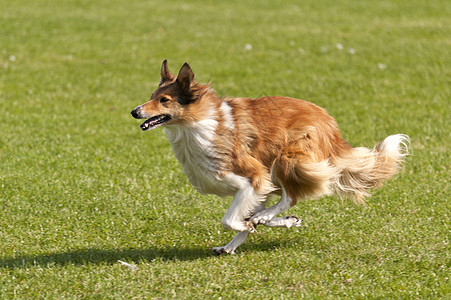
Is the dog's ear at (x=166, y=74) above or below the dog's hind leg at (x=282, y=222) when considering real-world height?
above

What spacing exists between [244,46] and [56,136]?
729cm

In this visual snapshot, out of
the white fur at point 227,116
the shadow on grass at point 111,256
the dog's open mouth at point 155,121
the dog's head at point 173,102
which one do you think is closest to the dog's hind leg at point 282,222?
the shadow on grass at point 111,256

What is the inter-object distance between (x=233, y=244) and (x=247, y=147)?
1.08 metres

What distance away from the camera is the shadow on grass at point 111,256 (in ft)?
21.3

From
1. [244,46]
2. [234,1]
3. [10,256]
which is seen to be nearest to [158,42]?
[244,46]

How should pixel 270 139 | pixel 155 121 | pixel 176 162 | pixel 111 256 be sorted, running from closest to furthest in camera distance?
pixel 155 121 → pixel 270 139 → pixel 111 256 → pixel 176 162

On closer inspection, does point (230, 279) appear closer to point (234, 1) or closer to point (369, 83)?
point (369, 83)

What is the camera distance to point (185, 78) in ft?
20.1

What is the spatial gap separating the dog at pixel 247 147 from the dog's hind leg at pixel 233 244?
0.03 feet

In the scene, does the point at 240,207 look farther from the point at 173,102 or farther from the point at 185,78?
the point at 185,78

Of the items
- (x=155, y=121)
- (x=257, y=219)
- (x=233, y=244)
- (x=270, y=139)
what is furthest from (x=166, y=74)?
(x=233, y=244)

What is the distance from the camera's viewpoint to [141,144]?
10.7 metres

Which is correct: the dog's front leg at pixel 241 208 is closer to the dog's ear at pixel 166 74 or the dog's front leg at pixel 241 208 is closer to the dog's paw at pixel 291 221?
the dog's paw at pixel 291 221

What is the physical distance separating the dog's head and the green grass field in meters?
1.45
